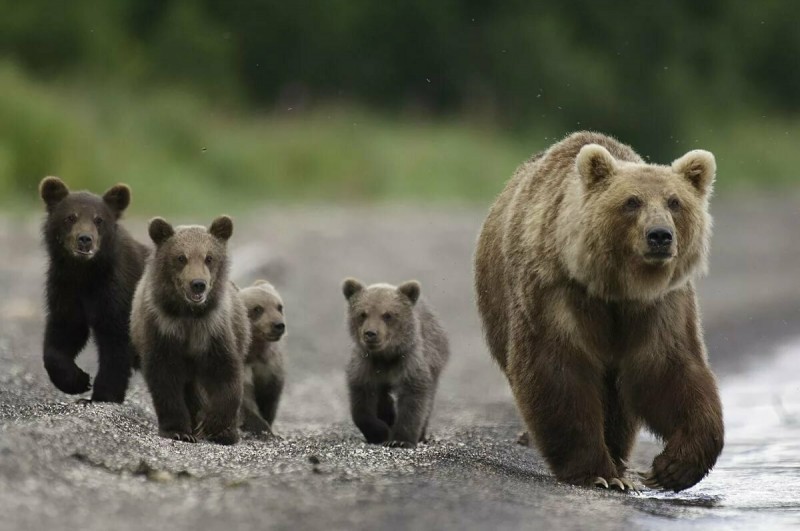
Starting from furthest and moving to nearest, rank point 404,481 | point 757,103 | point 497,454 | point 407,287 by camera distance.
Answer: point 757,103, point 407,287, point 497,454, point 404,481

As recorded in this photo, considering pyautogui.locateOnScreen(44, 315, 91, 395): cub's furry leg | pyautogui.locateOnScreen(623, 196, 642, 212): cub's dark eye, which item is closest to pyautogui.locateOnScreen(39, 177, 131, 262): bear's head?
pyautogui.locateOnScreen(44, 315, 91, 395): cub's furry leg

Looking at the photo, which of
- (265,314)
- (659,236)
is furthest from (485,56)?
(659,236)

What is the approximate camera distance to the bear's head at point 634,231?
225 inches

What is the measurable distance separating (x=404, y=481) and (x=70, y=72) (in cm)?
2213

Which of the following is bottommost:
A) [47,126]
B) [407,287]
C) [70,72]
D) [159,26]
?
[407,287]

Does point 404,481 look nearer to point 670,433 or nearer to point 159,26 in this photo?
point 670,433

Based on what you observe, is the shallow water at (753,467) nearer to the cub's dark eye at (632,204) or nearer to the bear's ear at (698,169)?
the cub's dark eye at (632,204)

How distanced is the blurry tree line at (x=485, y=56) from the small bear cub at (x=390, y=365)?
78.4 feet

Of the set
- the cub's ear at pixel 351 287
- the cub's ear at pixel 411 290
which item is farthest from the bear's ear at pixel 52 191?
the cub's ear at pixel 411 290

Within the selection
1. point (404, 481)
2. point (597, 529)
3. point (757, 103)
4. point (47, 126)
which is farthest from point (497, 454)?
point (757, 103)

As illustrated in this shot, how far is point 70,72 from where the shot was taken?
26.1 metres

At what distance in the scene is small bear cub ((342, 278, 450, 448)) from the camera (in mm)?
7344

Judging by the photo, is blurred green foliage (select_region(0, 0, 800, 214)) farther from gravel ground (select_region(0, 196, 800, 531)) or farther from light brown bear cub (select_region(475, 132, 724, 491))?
light brown bear cub (select_region(475, 132, 724, 491))

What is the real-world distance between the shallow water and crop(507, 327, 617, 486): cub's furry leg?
30cm
